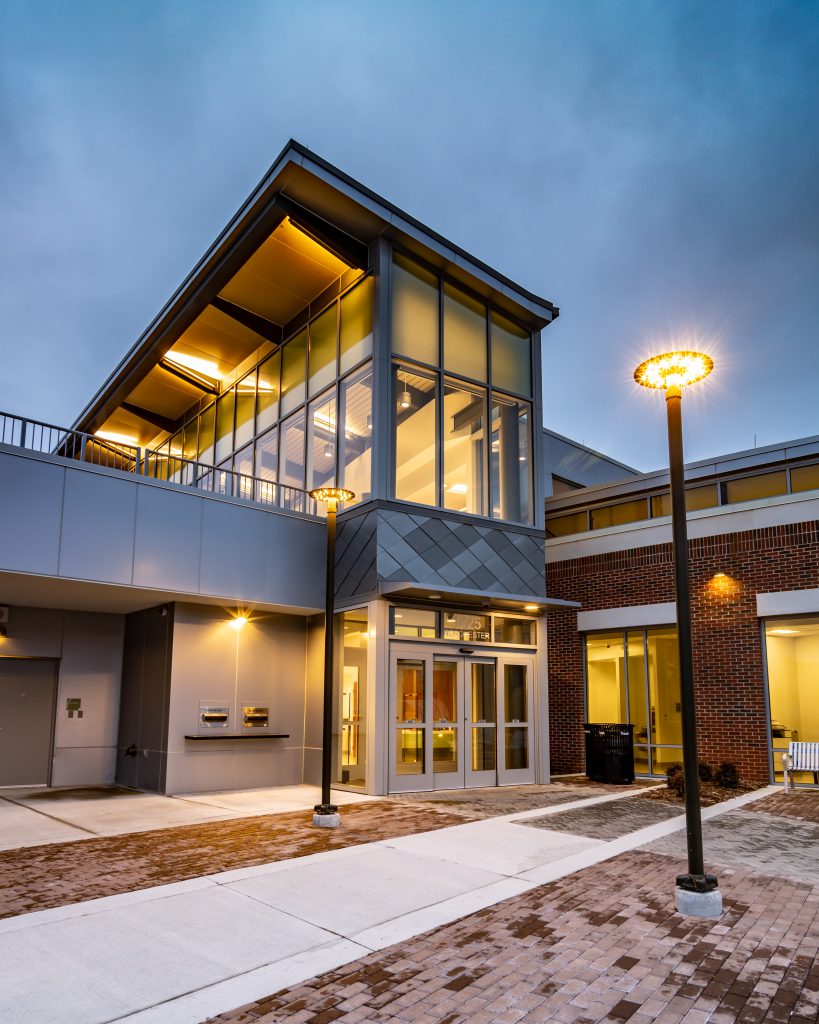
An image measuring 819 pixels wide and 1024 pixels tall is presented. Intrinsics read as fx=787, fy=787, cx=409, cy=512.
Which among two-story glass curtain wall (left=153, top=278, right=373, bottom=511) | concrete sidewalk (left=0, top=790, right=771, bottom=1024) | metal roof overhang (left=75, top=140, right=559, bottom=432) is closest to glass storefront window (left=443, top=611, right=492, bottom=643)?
two-story glass curtain wall (left=153, top=278, right=373, bottom=511)

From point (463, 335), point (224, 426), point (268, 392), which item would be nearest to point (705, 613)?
point (463, 335)

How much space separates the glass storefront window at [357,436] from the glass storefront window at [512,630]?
3.57m

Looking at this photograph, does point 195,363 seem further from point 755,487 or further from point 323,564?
point 755,487

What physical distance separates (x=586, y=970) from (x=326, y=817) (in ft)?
18.0

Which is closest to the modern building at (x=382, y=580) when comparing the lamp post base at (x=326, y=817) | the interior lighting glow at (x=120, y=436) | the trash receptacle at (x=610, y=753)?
the trash receptacle at (x=610, y=753)

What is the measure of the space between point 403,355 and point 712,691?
8732 millimetres

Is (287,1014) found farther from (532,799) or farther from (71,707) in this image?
(71,707)

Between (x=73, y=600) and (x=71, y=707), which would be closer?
(x=73, y=600)

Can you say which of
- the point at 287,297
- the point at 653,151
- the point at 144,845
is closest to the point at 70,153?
the point at 653,151

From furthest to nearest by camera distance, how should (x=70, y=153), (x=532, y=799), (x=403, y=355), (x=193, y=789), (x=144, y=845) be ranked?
(x=70, y=153)
(x=403, y=355)
(x=193, y=789)
(x=532, y=799)
(x=144, y=845)

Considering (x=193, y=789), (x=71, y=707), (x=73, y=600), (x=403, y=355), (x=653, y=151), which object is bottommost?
(x=193, y=789)

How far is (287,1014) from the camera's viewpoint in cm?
440

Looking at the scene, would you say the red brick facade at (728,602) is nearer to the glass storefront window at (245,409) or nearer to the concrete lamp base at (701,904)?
the glass storefront window at (245,409)

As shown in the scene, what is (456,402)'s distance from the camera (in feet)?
51.4
